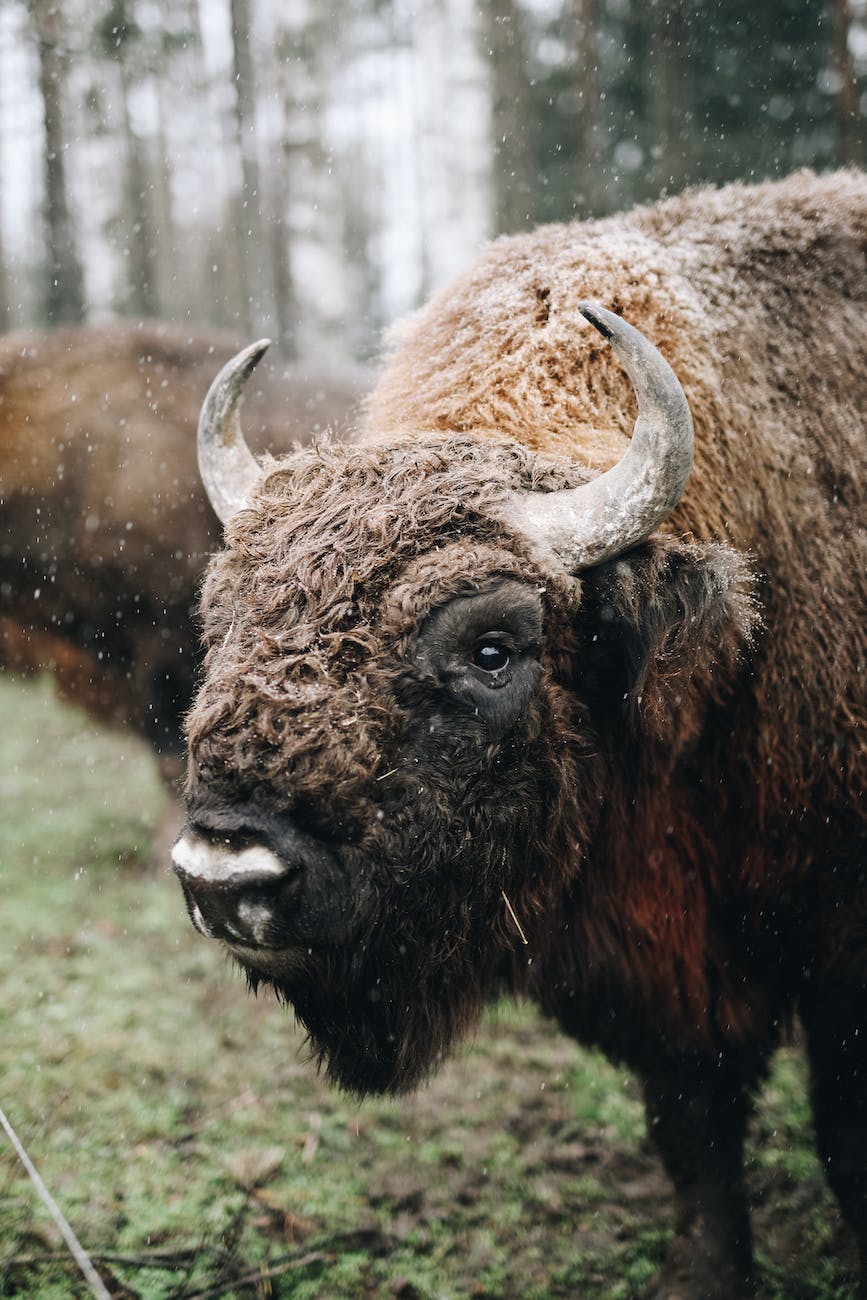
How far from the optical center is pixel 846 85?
967 cm

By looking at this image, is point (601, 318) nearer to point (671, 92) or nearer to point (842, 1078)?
point (842, 1078)

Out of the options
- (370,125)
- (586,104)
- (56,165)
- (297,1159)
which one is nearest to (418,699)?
(297,1159)

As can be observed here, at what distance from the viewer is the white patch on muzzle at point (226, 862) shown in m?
2.01

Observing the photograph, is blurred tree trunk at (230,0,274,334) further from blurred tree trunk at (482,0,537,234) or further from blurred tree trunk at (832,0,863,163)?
blurred tree trunk at (832,0,863,163)

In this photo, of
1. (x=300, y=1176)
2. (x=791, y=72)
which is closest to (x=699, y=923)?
(x=300, y=1176)

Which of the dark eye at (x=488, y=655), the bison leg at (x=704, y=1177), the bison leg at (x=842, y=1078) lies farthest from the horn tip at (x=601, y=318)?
the bison leg at (x=704, y=1177)

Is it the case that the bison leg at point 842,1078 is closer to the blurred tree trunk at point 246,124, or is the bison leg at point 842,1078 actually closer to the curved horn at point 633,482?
the curved horn at point 633,482

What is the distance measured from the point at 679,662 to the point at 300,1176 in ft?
9.80

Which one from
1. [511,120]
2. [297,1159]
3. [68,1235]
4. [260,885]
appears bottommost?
[297,1159]

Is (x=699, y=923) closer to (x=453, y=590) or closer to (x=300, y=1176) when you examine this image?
(x=453, y=590)

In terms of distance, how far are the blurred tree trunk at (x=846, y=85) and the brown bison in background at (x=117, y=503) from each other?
270 inches

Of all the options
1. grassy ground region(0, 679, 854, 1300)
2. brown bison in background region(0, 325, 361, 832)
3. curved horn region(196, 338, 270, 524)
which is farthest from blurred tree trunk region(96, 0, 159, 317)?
grassy ground region(0, 679, 854, 1300)

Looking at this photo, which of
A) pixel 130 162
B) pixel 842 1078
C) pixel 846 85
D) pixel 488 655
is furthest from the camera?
pixel 130 162

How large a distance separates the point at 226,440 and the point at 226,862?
1.78 metres
